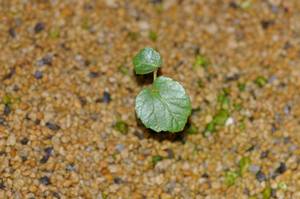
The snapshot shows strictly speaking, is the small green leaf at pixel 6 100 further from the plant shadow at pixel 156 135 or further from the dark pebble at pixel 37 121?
the plant shadow at pixel 156 135


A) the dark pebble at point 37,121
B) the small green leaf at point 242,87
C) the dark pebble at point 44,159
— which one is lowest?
the dark pebble at point 44,159

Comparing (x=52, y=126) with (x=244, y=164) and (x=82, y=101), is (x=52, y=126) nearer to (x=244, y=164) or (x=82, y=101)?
(x=82, y=101)

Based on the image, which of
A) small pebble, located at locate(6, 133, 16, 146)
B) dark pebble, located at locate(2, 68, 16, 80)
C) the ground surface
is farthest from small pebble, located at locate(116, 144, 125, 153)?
dark pebble, located at locate(2, 68, 16, 80)

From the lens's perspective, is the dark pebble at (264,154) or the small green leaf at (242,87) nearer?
the dark pebble at (264,154)

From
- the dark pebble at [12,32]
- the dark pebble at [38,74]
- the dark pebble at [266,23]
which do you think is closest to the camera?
the dark pebble at [38,74]

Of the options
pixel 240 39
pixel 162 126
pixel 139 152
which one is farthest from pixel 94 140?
pixel 240 39

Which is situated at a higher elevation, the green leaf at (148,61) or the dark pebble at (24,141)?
the green leaf at (148,61)

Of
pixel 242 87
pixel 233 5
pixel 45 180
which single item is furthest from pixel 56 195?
pixel 233 5

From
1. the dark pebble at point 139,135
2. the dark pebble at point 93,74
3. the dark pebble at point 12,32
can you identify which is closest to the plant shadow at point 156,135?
the dark pebble at point 139,135

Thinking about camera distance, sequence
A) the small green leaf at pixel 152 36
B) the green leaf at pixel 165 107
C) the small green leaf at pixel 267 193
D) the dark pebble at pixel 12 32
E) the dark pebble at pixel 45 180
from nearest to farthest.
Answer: the green leaf at pixel 165 107 < the dark pebble at pixel 45 180 < the small green leaf at pixel 267 193 < the dark pebble at pixel 12 32 < the small green leaf at pixel 152 36
